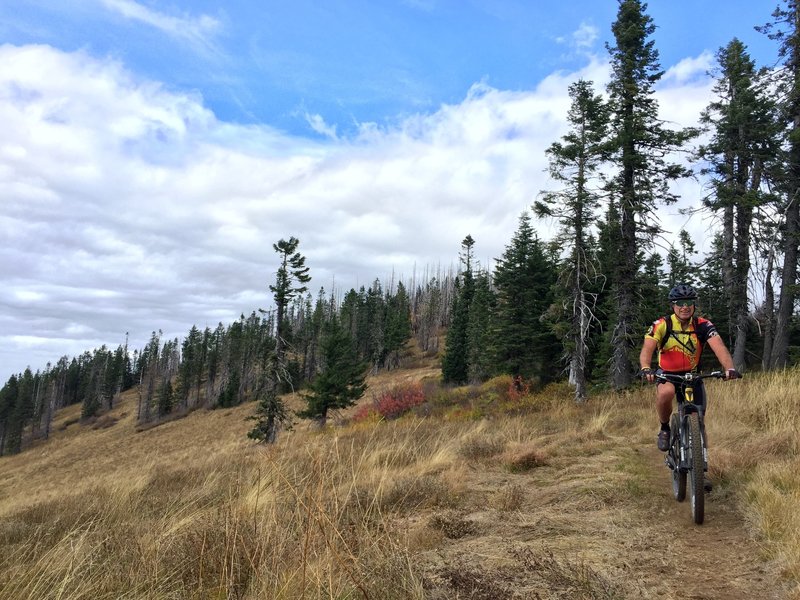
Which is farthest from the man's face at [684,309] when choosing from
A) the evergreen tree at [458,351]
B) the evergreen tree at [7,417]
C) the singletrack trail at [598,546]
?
the evergreen tree at [7,417]

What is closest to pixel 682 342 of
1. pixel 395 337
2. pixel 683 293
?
pixel 683 293

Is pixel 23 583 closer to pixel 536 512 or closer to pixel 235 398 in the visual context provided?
pixel 536 512

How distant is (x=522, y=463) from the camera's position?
7562 millimetres

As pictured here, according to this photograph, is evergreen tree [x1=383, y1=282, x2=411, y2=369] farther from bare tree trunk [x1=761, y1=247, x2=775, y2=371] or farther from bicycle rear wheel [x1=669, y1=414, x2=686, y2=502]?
bicycle rear wheel [x1=669, y1=414, x2=686, y2=502]

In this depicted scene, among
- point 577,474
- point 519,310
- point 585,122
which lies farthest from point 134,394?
point 577,474

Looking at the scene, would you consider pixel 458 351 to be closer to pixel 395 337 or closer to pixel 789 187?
pixel 395 337

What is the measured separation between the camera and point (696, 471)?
4.61 metres

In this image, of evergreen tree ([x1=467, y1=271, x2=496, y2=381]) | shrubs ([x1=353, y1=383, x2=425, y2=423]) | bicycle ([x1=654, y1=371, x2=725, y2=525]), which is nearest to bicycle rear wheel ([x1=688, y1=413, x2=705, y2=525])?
bicycle ([x1=654, y1=371, x2=725, y2=525])

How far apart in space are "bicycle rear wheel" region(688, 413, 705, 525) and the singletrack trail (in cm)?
14

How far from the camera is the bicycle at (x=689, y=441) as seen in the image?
15.1 ft

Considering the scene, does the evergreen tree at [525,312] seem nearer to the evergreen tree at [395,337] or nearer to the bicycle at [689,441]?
the bicycle at [689,441]

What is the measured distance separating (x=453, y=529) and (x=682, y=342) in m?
3.03

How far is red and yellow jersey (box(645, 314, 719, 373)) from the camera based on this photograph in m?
5.27

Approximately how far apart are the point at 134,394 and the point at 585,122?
380 ft
